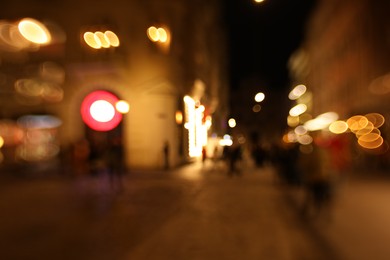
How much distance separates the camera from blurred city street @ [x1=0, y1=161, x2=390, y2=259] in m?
8.02

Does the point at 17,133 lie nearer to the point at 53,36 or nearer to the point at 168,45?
the point at 53,36

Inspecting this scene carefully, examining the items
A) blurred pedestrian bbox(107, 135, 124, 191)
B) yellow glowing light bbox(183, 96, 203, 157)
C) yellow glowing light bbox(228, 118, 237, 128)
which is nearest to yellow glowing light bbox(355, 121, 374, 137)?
blurred pedestrian bbox(107, 135, 124, 191)

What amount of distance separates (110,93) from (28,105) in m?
4.45

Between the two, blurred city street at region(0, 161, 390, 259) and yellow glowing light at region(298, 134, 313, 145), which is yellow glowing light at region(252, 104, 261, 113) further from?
yellow glowing light at region(298, 134, 313, 145)

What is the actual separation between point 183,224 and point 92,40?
18.2 meters

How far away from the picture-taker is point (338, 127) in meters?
51.8

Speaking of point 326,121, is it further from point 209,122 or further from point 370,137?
point 209,122

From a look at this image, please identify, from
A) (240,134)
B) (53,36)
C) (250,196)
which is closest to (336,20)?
(53,36)

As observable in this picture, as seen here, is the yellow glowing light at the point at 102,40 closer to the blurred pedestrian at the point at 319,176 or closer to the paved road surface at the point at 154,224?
the paved road surface at the point at 154,224

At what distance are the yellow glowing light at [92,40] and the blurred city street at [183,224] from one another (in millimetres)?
10128

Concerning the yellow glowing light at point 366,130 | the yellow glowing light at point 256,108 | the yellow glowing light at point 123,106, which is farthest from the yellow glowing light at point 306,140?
the yellow glowing light at point 366,130

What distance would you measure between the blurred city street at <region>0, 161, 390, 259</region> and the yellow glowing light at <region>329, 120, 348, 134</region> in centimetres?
3117

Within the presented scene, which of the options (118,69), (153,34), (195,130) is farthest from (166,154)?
(195,130)

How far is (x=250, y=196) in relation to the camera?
1557 centimetres
